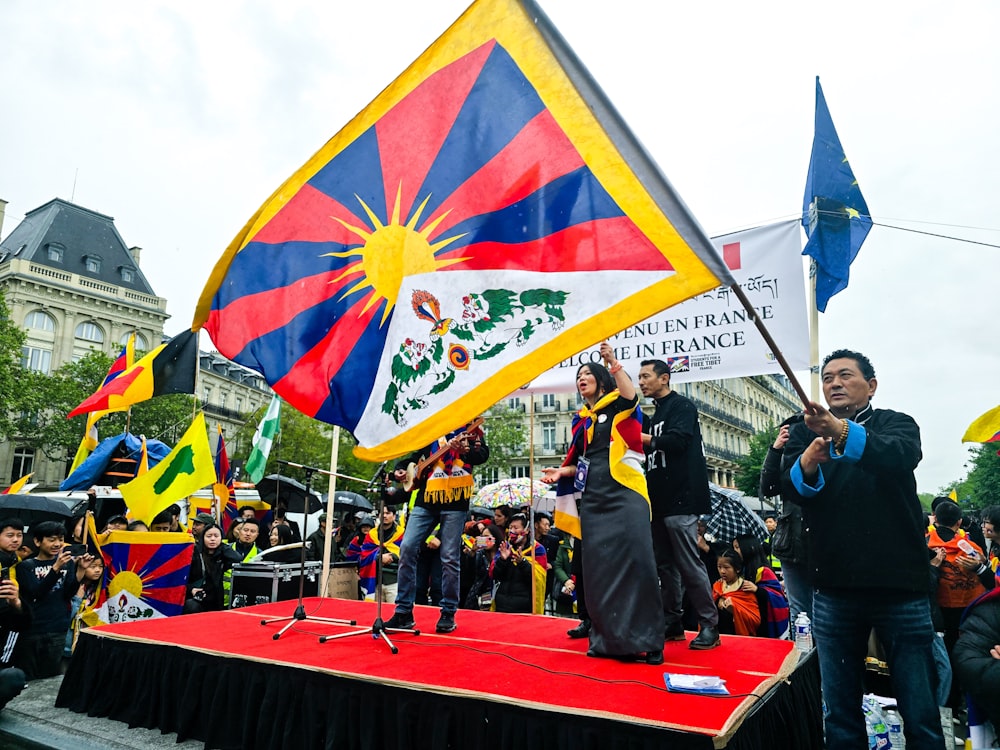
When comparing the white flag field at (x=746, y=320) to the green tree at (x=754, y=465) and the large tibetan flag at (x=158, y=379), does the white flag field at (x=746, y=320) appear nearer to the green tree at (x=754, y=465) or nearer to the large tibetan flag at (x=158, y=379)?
the large tibetan flag at (x=158, y=379)

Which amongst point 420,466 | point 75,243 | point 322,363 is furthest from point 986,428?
point 75,243

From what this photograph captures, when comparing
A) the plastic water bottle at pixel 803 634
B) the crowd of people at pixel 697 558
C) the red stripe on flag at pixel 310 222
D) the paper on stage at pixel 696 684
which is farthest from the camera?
the plastic water bottle at pixel 803 634

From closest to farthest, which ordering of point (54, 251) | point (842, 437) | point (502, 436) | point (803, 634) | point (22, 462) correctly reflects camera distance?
point (842, 437) → point (803, 634) → point (22, 462) → point (502, 436) → point (54, 251)

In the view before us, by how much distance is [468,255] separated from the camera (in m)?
3.31

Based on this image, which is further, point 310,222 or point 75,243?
point 75,243

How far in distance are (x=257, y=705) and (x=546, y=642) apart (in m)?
2.02

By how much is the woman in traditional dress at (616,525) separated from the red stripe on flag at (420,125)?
4.88ft

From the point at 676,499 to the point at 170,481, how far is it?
590cm

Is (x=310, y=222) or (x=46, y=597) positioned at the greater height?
(x=310, y=222)

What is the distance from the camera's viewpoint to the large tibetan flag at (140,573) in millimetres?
6195

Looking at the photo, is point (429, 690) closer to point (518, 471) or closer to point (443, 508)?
point (443, 508)

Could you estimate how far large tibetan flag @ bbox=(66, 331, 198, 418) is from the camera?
361 inches

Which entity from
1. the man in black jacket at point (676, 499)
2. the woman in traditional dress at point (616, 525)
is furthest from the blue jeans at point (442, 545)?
the man in black jacket at point (676, 499)

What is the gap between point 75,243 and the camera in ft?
160
